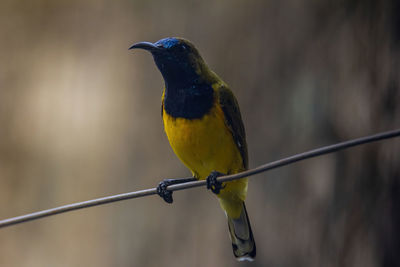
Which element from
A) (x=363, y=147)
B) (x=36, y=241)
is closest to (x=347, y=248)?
(x=363, y=147)

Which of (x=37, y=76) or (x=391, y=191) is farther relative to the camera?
(x=37, y=76)

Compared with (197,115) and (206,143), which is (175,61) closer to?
(197,115)

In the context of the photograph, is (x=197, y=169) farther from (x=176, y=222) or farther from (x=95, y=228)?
(x=95, y=228)

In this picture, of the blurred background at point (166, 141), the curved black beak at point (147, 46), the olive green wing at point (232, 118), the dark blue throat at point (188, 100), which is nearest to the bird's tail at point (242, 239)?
the olive green wing at point (232, 118)

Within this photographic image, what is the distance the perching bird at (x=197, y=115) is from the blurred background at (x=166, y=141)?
1205 millimetres

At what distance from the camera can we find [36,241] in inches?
232

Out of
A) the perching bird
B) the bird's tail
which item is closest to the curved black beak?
the perching bird

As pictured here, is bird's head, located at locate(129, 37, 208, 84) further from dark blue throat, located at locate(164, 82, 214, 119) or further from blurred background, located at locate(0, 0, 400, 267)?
blurred background, located at locate(0, 0, 400, 267)

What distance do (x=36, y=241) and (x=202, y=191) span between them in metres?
2.36

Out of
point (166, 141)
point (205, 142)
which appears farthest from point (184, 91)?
point (166, 141)

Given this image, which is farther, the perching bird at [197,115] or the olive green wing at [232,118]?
the olive green wing at [232,118]

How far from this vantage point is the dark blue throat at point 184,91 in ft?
9.68

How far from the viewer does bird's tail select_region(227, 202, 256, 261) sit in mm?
3430

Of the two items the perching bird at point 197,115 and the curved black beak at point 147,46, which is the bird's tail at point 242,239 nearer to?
the perching bird at point 197,115
